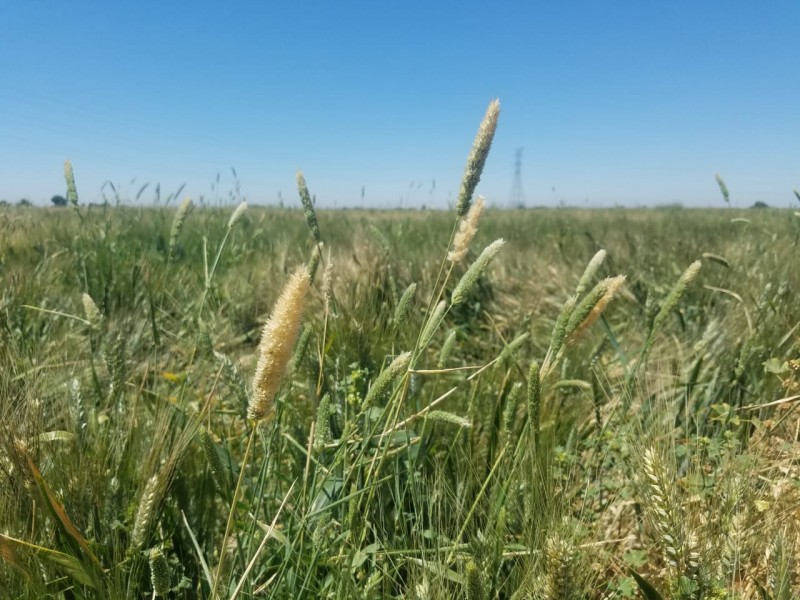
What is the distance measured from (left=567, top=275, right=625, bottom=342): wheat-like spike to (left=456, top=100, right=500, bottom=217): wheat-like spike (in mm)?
284

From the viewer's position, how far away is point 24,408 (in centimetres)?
101

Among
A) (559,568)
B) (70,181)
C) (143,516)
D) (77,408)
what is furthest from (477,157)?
(70,181)

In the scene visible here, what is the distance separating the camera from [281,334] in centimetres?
66

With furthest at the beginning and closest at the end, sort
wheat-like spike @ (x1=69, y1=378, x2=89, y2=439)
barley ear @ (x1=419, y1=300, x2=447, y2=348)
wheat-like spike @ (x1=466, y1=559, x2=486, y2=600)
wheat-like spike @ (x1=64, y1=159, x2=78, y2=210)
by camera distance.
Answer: wheat-like spike @ (x1=64, y1=159, x2=78, y2=210) < wheat-like spike @ (x1=69, y1=378, x2=89, y2=439) < barley ear @ (x1=419, y1=300, x2=447, y2=348) < wheat-like spike @ (x1=466, y1=559, x2=486, y2=600)

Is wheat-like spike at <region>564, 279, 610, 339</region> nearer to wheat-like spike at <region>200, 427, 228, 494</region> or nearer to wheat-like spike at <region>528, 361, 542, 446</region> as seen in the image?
wheat-like spike at <region>528, 361, 542, 446</region>

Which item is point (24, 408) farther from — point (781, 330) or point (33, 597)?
point (781, 330)

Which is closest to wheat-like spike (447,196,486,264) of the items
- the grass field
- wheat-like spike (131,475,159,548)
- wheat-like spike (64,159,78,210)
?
the grass field

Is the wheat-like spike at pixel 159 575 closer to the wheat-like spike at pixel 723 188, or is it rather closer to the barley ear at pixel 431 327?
the barley ear at pixel 431 327

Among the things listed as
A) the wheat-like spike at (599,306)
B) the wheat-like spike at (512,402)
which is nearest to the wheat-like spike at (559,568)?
the wheat-like spike at (512,402)

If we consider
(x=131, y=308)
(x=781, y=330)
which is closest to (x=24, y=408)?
(x=131, y=308)

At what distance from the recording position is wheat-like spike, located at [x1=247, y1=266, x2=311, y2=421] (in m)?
0.66

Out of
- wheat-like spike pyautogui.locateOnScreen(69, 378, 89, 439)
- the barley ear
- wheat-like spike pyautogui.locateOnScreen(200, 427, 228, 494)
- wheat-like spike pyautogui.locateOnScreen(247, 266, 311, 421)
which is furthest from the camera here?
wheat-like spike pyautogui.locateOnScreen(69, 378, 89, 439)

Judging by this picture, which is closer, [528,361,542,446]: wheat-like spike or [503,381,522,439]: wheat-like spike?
[528,361,542,446]: wheat-like spike

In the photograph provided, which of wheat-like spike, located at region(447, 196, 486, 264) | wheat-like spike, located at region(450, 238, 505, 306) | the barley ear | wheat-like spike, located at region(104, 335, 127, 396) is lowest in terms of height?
wheat-like spike, located at region(104, 335, 127, 396)
